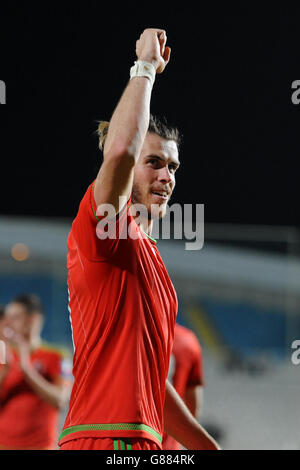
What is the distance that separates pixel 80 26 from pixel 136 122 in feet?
19.0

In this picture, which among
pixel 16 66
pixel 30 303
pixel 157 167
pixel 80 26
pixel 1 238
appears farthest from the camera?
pixel 1 238

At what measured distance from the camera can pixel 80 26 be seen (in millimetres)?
7434

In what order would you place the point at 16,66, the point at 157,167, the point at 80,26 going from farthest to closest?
the point at 16,66 → the point at 80,26 → the point at 157,167

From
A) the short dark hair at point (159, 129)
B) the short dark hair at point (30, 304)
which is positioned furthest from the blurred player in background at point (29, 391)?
the short dark hair at point (159, 129)

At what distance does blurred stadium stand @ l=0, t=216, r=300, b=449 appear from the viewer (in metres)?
7.36

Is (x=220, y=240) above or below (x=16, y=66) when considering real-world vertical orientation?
below

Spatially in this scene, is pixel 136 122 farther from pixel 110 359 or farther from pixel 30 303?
pixel 30 303

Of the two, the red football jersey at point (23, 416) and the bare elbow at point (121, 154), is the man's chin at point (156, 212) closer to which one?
the bare elbow at point (121, 154)

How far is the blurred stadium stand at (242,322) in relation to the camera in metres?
7.36

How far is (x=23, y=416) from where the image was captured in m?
5.88

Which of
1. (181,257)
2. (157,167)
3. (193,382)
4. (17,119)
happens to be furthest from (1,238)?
(157,167)

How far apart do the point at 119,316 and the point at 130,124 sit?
1.95 ft

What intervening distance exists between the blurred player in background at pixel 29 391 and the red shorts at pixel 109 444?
3747 mm

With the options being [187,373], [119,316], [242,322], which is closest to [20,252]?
[242,322]
